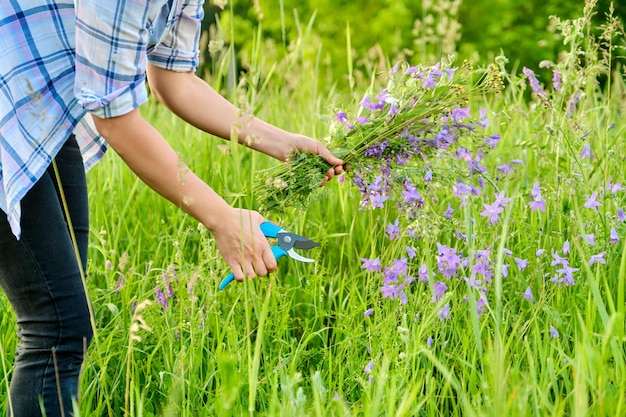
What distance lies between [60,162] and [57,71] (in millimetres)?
216

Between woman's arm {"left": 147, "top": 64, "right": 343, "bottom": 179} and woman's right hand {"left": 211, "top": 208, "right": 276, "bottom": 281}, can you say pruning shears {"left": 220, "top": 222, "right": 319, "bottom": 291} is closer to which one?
woman's right hand {"left": 211, "top": 208, "right": 276, "bottom": 281}

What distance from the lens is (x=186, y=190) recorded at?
155 centimetres

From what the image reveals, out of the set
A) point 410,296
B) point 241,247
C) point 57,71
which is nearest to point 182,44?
point 57,71

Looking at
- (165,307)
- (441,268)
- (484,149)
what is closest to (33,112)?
(165,307)

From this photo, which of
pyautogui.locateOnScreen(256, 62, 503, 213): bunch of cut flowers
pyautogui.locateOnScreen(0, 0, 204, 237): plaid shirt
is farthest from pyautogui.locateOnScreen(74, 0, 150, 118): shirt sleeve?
pyautogui.locateOnScreen(256, 62, 503, 213): bunch of cut flowers

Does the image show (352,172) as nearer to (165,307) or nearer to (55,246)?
(165,307)

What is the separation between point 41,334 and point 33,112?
0.48 metres

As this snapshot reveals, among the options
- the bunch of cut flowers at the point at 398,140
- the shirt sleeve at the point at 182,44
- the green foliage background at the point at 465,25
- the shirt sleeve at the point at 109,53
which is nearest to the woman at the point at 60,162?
the shirt sleeve at the point at 109,53

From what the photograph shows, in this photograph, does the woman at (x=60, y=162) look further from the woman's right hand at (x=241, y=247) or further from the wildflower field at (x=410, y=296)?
the wildflower field at (x=410, y=296)

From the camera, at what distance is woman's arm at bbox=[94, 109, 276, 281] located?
4.92 ft

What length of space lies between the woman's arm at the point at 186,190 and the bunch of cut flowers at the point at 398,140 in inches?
14.6

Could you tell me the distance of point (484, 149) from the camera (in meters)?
2.06

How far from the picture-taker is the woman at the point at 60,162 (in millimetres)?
1473

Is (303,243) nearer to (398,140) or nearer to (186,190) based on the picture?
(186,190)
